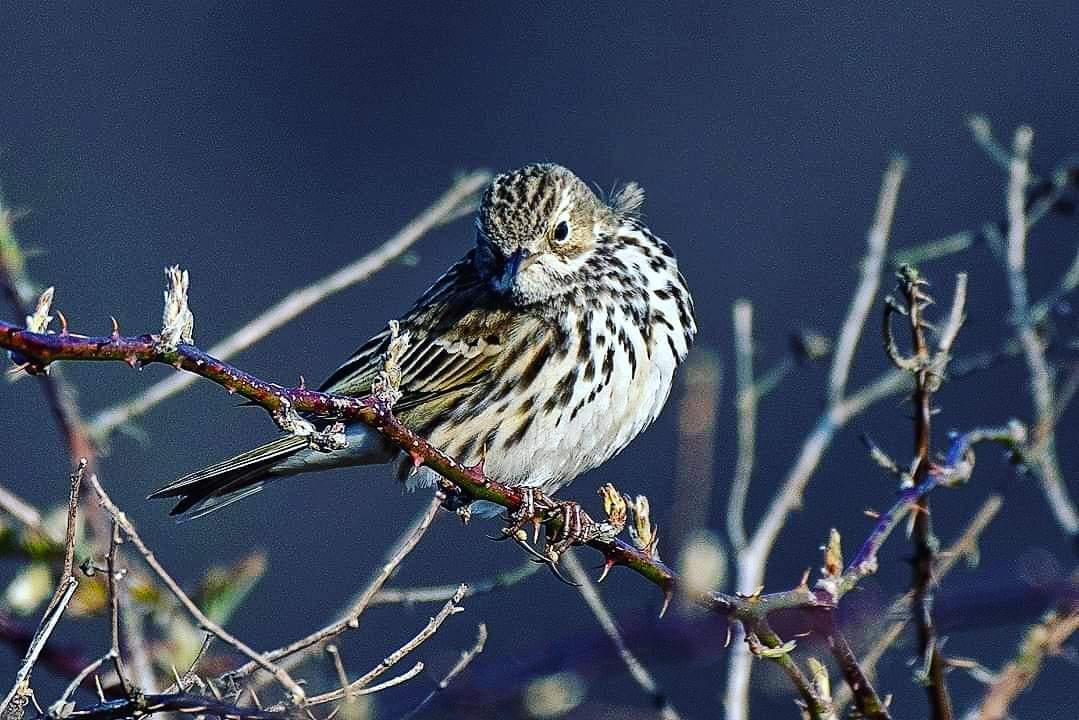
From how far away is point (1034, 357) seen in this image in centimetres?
516

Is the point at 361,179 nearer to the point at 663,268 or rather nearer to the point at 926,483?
the point at 663,268

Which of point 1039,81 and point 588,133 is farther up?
point 588,133

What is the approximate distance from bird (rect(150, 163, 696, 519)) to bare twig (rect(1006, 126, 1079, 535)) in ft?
3.99

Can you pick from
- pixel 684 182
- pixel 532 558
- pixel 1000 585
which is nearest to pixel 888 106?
pixel 684 182

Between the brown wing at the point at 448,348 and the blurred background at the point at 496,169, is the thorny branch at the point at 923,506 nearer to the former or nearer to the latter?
the brown wing at the point at 448,348

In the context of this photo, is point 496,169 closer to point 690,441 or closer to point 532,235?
point 532,235

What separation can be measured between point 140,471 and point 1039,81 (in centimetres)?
783

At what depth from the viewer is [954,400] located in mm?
10344

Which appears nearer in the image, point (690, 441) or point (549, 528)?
point (549, 528)

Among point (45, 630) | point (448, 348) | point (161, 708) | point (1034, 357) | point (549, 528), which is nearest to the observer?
point (161, 708)

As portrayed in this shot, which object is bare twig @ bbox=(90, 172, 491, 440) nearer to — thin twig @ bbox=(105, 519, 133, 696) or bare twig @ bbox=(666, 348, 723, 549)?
bare twig @ bbox=(666, 348, 723, 549)

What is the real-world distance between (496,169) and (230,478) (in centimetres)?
655

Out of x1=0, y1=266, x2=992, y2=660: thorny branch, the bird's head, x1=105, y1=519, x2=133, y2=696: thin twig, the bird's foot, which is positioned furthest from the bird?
x1=105, y1=519, x2=133, y2=696: thin twig

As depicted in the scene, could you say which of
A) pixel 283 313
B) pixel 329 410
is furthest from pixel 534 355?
pixel 329 410
